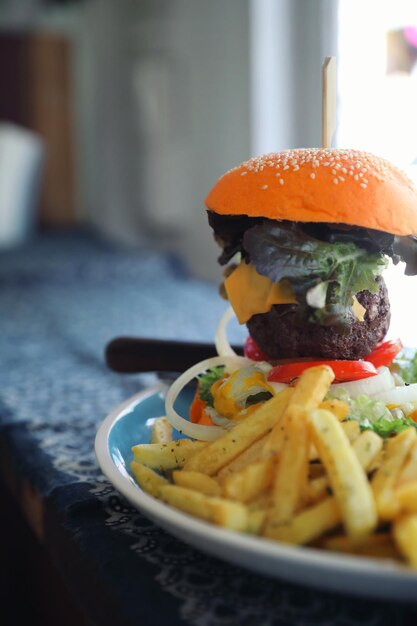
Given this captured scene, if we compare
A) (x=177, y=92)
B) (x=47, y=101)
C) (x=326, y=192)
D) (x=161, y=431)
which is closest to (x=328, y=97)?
(x=326, y=192)

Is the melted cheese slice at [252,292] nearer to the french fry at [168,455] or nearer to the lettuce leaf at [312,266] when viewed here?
the lettuce leaf at [312,266]

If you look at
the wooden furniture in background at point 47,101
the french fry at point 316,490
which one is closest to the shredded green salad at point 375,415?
the french fry at point 316,490

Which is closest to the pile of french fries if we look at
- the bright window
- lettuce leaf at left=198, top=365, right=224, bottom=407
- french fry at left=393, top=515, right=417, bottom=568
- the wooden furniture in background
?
french fry at left=393, top=515, right=417, bottom=568

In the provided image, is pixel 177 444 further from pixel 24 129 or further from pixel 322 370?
pixel 24 129

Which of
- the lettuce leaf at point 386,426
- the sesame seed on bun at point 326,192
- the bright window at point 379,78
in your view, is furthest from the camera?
the bright window at point 379,78

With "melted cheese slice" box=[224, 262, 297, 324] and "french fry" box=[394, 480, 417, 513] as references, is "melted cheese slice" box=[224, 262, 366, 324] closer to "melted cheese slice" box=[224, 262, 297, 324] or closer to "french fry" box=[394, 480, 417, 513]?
"melted cheese slice" box=[224, 262, 297, 324]
